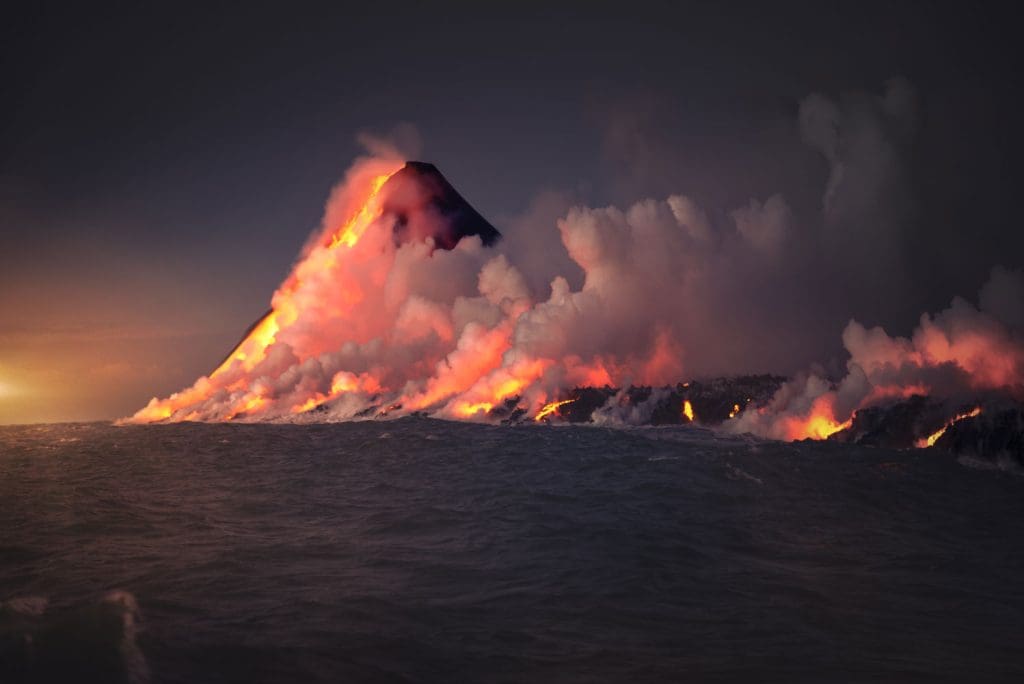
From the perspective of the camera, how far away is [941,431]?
42.3 metres

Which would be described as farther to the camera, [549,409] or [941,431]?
[549,409]

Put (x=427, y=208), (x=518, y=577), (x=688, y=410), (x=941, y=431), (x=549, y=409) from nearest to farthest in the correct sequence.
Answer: (x=518, y=577) < (x=941, y=431) < (x=688, y=410) < (x=549, y=409) < (x=427, y=208)

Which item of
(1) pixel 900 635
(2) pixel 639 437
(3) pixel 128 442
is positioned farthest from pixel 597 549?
(3) pixel 128 442

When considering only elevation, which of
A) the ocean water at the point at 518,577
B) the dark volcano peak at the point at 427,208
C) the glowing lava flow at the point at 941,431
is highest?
the dark volcano peak at the point at 427,208

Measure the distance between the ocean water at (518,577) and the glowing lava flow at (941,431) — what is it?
437 inches

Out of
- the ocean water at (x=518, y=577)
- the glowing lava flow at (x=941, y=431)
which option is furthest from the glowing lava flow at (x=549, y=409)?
the ocean water at (x=518, y=577)

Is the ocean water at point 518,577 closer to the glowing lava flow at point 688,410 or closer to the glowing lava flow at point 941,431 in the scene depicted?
the glowing lava flow at point 941,431

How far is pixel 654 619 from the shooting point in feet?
40.9

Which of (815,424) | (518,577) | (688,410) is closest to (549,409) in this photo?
(688,410)

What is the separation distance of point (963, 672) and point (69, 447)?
63220 millimetres

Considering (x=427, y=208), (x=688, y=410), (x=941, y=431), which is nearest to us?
(x=941, y=431)

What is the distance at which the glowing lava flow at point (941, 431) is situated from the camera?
41.7 metres

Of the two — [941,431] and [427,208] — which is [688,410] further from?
[427,208]

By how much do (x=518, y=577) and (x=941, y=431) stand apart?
37.5m
